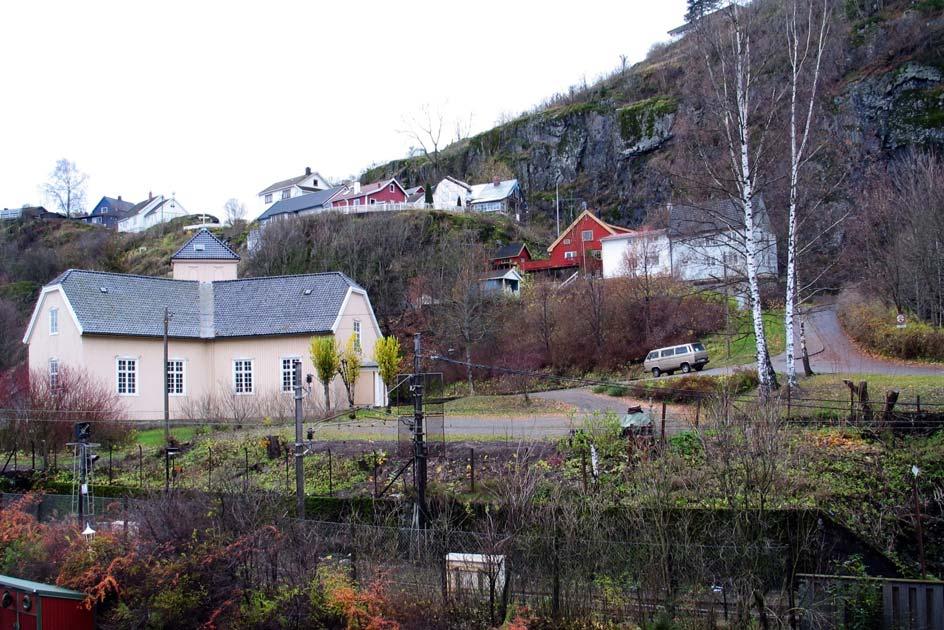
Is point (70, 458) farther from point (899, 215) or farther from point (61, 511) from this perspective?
point (899, 215)

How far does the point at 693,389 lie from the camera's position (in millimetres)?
25125

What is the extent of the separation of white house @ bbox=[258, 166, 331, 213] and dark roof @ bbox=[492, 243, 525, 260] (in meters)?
34.6

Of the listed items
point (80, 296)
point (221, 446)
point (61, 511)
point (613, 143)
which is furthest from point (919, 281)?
point (613, 143)

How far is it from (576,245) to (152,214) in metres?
57.1

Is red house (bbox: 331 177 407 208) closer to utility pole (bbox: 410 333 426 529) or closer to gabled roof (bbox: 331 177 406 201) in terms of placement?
gabled roof (bbox: 331 177 406 201)

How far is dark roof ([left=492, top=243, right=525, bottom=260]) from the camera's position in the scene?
56719 mm

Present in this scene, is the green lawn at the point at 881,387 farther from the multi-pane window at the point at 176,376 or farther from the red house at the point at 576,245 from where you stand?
the red house at the point at 576,245

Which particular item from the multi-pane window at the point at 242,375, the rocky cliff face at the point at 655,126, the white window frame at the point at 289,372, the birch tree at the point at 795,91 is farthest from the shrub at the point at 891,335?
the multi-pane window at the point at 242,375

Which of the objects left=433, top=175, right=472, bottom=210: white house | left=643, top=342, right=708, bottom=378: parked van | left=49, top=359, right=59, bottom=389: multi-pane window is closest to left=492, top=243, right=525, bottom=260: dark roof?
left=433, top=175, right=472, bottom=210: white house

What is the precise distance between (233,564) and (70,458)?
16.2m

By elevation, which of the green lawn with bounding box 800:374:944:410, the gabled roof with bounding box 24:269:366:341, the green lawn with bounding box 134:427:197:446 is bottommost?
the green lawn with bounding box 134:427:197:446

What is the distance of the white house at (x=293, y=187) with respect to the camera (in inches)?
3376

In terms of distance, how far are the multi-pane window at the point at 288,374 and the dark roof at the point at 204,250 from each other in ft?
28.0

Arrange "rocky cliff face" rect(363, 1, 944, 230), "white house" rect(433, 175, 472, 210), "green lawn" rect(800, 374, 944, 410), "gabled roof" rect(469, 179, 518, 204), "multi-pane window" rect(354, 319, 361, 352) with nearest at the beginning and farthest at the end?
"green lawn" rect(800, 374, 944, 410) < "multi-pane window" rect(354, 319, 361, 352) < "rocky cliff face" rect(363, 1, 944, 230) < "gabled roof" rect(469, 179, 518, 204) < "white house" rect(433, 175, 472, 210)
